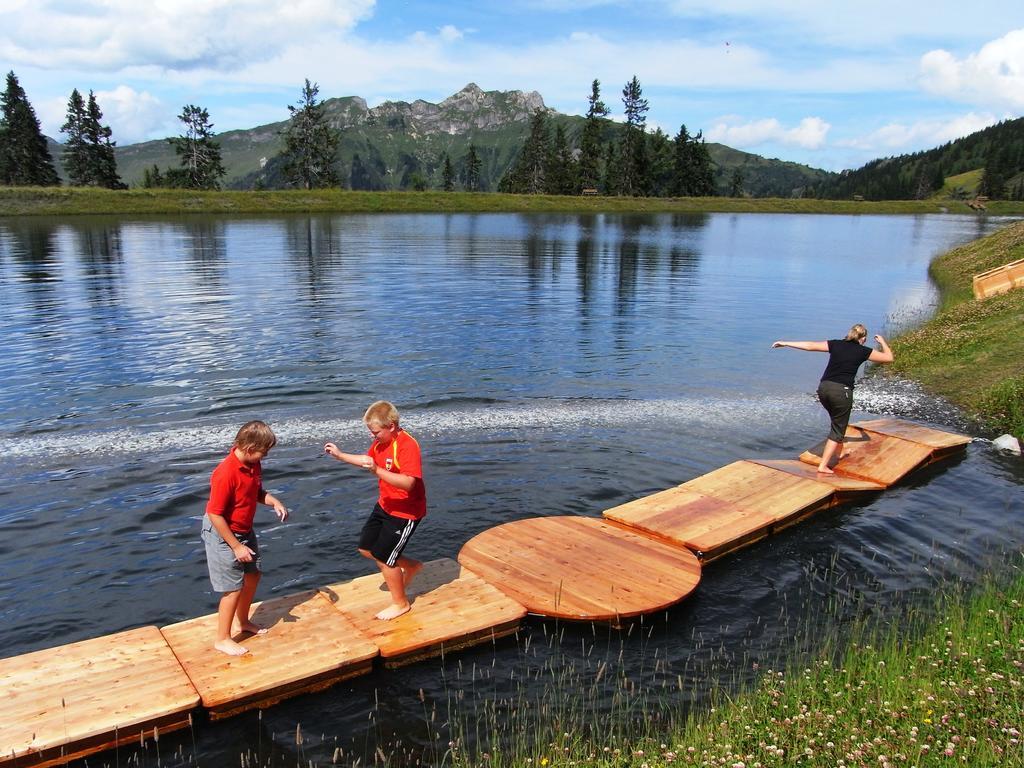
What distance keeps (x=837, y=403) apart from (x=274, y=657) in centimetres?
1089

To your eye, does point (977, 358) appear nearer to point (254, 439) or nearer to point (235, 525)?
point (254, 439)

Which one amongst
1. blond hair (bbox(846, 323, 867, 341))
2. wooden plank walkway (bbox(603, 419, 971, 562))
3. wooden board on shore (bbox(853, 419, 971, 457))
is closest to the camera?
wooden plank walkway (bbox(603, 419, 971, 562))

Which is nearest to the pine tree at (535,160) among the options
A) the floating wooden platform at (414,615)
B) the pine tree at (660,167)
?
the pine tree at (660,167)

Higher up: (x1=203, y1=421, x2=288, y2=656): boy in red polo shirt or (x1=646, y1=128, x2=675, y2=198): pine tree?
(x1=646, y1=128, x2=675, y2=198): pine tree

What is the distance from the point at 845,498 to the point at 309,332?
1815 cm

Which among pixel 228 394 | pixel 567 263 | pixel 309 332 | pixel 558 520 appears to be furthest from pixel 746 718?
pixel 567 263

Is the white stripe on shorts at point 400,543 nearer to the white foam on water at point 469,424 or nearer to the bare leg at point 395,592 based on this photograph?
the bare leg at point 395,592

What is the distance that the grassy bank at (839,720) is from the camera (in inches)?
235

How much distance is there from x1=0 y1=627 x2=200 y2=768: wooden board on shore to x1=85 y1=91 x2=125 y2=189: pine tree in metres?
133

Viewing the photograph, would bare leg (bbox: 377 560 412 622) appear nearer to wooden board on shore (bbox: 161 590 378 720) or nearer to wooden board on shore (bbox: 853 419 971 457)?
wooden board on shore (bbox: 161 590 378 720)

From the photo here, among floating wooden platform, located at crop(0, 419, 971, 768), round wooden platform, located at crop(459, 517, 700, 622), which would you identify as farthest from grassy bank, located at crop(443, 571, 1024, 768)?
floating wooden platform, located at crop(0, 419, 971, 768)

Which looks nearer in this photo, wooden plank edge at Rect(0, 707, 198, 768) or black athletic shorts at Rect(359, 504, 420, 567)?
wooden plank edge at Rect(0, 707, 198, 768)

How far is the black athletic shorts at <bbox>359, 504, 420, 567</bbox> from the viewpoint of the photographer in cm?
838

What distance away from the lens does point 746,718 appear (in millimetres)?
6816
